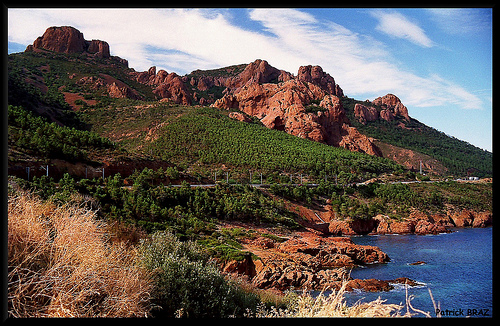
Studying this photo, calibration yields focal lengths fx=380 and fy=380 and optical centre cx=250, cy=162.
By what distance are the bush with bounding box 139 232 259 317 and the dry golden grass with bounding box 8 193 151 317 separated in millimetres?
595

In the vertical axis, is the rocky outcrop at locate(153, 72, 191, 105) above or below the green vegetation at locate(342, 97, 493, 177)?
above

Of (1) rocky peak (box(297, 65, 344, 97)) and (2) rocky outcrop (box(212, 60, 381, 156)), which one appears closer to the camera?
(2) rocky outcrop (box(212, 60, 381, 156))

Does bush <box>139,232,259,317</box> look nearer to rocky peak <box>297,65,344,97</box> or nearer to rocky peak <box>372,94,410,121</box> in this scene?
rocky peak <box>297,65,344,97</box>

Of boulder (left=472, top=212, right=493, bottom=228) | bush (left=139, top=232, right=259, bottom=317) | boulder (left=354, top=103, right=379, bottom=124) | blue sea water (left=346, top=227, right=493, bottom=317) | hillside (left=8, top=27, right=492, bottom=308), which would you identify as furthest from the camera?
boulder (left=354, top=103, right=379, bottom=124)

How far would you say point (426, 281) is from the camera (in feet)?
52.4

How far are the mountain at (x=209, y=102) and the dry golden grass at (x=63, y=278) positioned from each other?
4216 centimetres

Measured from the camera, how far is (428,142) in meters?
83.1

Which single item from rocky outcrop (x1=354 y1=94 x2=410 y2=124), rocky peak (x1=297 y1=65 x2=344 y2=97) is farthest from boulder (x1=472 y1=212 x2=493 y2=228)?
rocky peak (x1=297 y1=65 x2=344 y2=97)

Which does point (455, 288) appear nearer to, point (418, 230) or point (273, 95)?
point (418, 230)

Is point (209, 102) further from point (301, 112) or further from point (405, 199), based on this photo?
point (405, 199)

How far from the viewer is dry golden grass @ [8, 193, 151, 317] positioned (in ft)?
12.2
